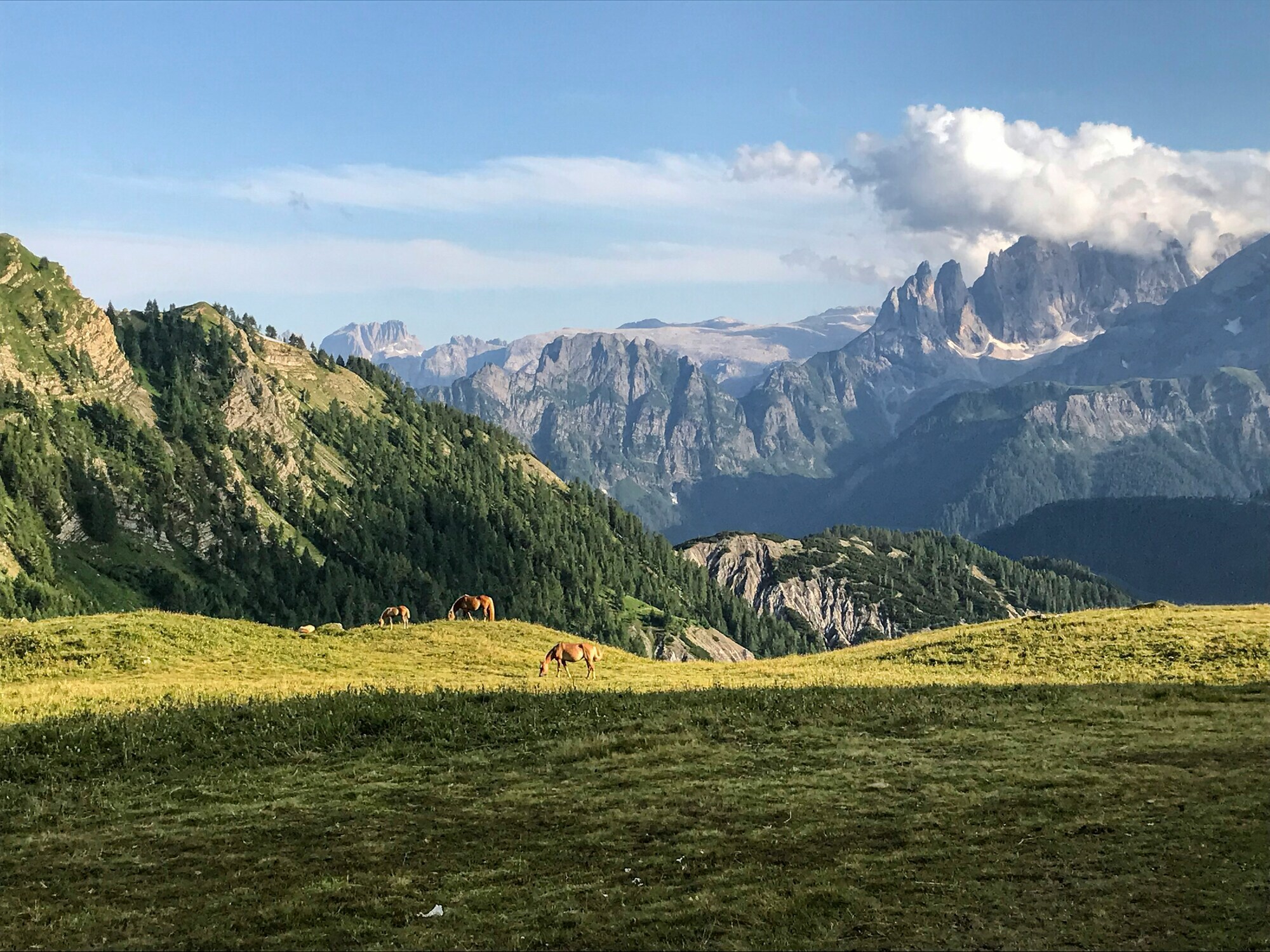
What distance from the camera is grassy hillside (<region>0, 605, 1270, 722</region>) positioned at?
156 ft

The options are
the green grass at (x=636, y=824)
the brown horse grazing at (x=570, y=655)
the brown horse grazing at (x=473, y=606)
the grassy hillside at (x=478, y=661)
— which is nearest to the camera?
the green grass at (x=636, y=824)

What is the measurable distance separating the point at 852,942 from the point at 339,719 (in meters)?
23.3

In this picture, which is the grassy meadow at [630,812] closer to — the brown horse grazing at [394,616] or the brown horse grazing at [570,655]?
the brown horse grazing at [570,655]

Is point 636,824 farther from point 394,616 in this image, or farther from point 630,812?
point 394,616

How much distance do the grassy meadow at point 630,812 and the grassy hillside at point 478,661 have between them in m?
0.71

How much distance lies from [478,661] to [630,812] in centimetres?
3268

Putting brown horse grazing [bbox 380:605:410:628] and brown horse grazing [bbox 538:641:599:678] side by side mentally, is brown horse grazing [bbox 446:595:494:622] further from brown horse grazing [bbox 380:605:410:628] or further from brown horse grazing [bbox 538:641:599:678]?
brown horse grazing [bbox 538:641:599:678]

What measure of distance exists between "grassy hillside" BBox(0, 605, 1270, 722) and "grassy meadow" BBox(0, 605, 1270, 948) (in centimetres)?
71

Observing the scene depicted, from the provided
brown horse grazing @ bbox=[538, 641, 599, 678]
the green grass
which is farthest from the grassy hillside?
the green grass

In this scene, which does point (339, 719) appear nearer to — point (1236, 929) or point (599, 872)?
point (599, 872)

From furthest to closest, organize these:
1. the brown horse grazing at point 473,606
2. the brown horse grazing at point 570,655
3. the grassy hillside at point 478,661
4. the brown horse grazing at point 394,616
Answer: the brown horse grazing at point 473,606 < the brown horse grazing at point 394,616 < the brown horse grazing at point 570,655 < the grassy hillside at point 478,661

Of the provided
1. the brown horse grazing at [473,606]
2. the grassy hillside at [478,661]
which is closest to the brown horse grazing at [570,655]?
the grassy hillside at [478,661]

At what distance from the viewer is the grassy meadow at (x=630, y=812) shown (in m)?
19.0

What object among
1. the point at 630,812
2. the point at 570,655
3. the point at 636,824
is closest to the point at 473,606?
the point at 570,655
